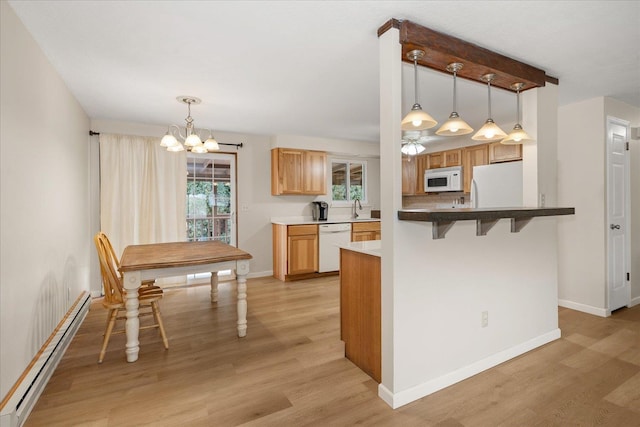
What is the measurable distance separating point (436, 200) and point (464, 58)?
3910mm

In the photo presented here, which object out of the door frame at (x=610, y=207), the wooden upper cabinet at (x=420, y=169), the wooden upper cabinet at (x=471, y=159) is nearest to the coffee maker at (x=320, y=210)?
the wooden upper cabinet at (x=420, y=169)

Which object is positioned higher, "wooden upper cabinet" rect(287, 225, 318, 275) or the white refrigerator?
the white refrigerator

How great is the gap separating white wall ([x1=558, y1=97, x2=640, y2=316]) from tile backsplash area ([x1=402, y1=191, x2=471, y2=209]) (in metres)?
1.63

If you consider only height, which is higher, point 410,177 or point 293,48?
point 293,48

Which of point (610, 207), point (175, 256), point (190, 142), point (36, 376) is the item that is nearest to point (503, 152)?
point (610, 207)

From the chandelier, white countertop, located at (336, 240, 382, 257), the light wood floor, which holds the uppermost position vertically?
the chandelier

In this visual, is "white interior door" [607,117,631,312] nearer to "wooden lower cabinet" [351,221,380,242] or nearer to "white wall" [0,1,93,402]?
"wooden lower cabinet" [351,221,380,242]

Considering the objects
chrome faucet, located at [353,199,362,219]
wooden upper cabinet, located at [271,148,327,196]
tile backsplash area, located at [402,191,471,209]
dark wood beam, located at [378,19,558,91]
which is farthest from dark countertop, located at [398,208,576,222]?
chrome faucet, located at [353,199,362,219]

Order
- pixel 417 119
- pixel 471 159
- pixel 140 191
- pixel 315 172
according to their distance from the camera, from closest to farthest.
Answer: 1. pixel 417 119
2. pixel 140 191
3. pixel 471 159
4. pixel 315 172

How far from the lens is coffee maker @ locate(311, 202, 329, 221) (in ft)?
18.2

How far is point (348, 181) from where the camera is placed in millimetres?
6211

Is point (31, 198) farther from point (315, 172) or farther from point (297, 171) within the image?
point (315, 172)

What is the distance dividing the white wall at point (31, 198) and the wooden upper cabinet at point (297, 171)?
2.70 metres

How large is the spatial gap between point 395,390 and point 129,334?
6.55 feet
